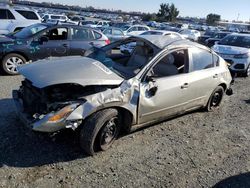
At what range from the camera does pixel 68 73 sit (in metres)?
3.78

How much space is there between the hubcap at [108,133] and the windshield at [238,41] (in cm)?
832

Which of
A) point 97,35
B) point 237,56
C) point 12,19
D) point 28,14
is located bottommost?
point 237,56

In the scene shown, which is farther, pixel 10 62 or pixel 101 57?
pixel 10 62

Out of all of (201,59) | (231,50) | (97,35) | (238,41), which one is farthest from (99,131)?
(238,41)

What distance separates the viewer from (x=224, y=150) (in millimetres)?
4340

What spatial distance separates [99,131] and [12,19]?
1110 cm

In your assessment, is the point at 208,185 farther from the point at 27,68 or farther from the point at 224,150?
the point at 27,68

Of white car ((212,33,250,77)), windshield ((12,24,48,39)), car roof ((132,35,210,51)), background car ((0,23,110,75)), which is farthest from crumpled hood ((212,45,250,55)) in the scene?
windshield ((12,24,48,39))

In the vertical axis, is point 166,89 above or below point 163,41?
below

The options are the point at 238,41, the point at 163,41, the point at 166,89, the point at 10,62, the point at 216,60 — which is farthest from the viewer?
the point at 238,41

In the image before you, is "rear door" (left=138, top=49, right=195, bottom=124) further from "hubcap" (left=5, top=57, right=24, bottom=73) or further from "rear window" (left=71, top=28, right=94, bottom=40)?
"hubcap" (left=5, top=57, right=24, bottom=73)

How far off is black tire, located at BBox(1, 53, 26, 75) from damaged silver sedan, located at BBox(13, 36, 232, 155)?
325cm

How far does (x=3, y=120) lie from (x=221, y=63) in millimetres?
4542

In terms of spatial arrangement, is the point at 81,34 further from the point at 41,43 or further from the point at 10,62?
the point at 10,62
